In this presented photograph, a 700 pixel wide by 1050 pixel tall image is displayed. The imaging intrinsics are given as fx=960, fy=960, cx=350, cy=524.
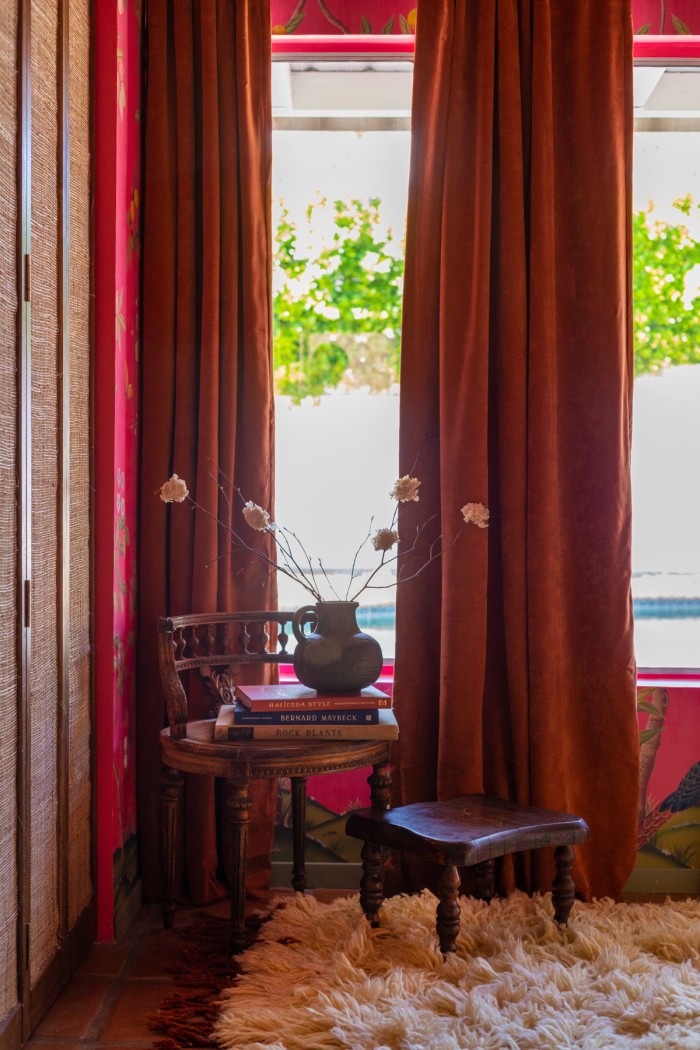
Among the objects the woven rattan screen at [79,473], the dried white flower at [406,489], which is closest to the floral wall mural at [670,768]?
the dried white flower at [406,489]

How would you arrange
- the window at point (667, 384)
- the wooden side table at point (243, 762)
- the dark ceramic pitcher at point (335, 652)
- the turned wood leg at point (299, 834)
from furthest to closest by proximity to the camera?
the window at point (667, 384)
the turned wood leg at point (299, 834)
the dark ceramic pitcher at point (335, 652)
the wooden side table at point (243, 762)

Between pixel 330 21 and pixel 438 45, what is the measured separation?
344 mm

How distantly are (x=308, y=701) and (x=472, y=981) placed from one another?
688 millimetres

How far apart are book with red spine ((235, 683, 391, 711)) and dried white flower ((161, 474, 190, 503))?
0.52m

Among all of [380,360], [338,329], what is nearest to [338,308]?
[338,329]

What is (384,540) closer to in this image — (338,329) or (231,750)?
(231,750)

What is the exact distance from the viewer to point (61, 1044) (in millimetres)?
1896

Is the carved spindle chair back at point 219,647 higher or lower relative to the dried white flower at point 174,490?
lower

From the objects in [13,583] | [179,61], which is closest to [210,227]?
[179,61]

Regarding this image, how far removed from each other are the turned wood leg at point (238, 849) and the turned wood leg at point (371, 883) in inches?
11.2

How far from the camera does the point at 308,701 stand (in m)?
2.24

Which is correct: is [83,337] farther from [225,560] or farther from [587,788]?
[587,788]

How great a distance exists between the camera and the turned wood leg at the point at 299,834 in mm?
2547

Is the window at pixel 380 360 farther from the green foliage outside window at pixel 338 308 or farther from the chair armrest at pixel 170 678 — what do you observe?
the chair armrest at pixel 170 678
